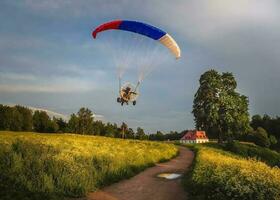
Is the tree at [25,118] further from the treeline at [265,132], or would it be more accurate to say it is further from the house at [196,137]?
the house at [196,137]

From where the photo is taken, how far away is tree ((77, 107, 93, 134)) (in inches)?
5196

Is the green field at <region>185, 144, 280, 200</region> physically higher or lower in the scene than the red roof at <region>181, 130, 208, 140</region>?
lower

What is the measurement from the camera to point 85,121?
444ft

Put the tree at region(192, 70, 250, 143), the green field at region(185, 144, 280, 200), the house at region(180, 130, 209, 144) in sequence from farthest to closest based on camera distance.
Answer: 1. the house at region(180, 130, 209, 144)
2. the tree at region(192, 70, 250, 143)
3. the green field at region(185, 144, 280, 200)

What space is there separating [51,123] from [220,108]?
2406 inches

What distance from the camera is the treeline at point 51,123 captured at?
10716cm

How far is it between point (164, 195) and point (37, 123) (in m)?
104

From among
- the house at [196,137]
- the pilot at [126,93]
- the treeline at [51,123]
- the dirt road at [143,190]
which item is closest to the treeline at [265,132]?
the house at [196,137]

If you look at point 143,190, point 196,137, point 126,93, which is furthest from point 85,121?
point 143,190

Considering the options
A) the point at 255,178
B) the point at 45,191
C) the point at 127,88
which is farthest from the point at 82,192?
the point at 127,88

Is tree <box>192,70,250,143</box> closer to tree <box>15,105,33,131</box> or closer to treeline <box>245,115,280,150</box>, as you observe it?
treeline <box>245,115,280,150</box>

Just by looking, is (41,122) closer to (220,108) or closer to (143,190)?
(220,108)

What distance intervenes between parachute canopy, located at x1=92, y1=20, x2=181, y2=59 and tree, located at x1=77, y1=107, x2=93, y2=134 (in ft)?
324

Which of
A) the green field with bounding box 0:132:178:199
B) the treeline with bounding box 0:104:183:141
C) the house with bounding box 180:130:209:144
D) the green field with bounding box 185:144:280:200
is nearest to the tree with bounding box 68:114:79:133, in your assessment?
the treeline with bounding box 0:104:183:141
